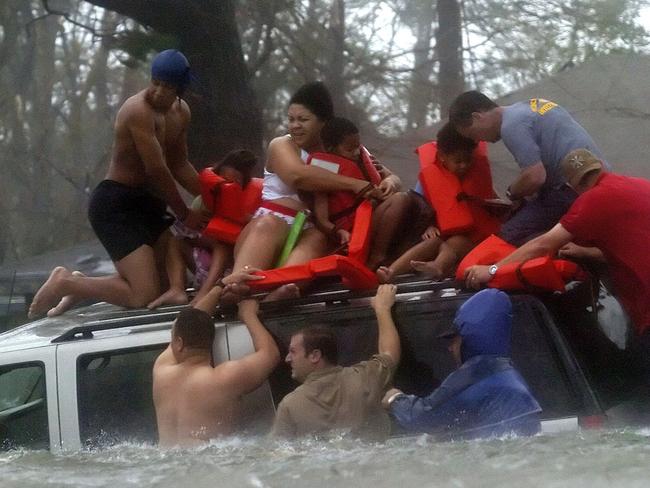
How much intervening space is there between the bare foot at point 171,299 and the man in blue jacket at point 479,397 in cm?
149

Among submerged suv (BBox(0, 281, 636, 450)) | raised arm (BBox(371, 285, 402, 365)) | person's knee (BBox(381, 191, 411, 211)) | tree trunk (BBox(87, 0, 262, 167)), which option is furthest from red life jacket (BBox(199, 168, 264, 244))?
tree trunk (BBox(87, 0, 262, 167))

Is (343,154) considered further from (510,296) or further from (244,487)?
(244,487)

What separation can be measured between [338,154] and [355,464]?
6.81 ft

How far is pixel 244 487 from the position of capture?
3758 mm

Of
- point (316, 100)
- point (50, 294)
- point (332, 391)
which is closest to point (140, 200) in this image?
point (50, 294)

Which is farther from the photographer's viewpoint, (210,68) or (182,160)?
(210,68)

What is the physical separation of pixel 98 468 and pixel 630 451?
1.94m

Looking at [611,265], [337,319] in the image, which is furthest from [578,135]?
[337,319]

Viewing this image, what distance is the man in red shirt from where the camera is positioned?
4.54m

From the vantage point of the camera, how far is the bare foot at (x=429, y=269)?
508 cm

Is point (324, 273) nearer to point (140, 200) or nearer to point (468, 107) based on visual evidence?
point (468, 107)

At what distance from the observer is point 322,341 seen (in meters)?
4.34

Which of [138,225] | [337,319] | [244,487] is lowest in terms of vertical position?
[244,487]

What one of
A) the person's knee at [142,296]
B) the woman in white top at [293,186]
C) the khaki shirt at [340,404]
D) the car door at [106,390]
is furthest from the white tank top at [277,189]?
the khaki shirt at [340,404]
